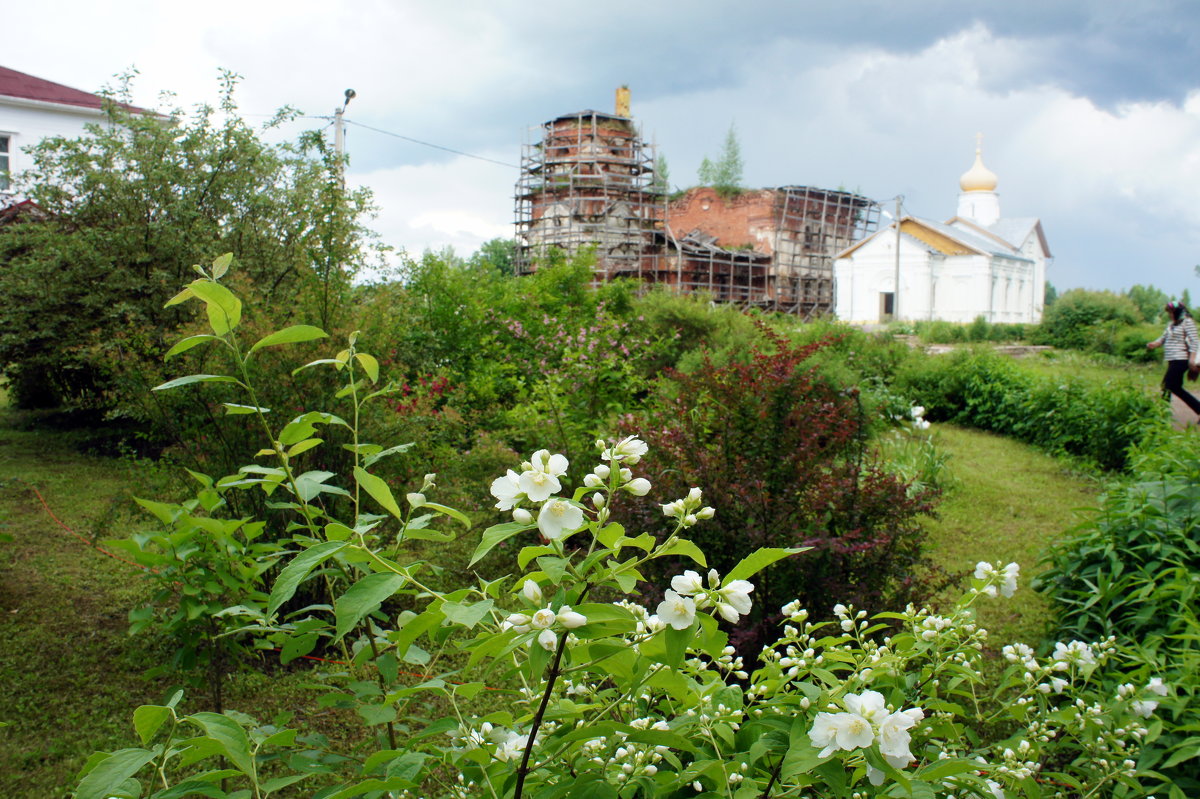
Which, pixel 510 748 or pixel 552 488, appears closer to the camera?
pixel 552 488

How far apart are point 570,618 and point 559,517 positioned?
0.47 ft

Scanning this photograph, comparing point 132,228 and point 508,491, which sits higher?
point 132,228

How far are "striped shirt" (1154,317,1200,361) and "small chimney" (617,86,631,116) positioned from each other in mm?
33987

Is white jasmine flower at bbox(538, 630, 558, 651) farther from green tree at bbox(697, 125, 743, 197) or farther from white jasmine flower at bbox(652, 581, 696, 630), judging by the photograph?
green tree at bbox(697, 125, 743, 197)

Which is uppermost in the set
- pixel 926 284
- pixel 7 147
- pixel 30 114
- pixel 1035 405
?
pixel 30 114

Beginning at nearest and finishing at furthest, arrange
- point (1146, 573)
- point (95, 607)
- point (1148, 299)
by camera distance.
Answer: point (1146, 573) → point (95, 607) → point (1148, 299)

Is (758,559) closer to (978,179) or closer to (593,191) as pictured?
(593,191)

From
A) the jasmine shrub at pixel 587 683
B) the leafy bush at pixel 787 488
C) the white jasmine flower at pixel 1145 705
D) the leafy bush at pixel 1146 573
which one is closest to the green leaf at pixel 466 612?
the jasmine shrub at pixel 587 683

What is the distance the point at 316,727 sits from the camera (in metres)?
3.37

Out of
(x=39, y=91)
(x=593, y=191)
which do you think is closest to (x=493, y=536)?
(x=39, y=91)

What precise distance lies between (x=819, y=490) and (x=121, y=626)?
3820mm

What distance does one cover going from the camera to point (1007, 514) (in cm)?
712

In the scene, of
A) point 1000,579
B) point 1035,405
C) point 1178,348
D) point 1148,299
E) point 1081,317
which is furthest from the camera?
point 1148,299

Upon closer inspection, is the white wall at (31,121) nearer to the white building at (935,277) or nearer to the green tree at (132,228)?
the green tree at (132,228)
